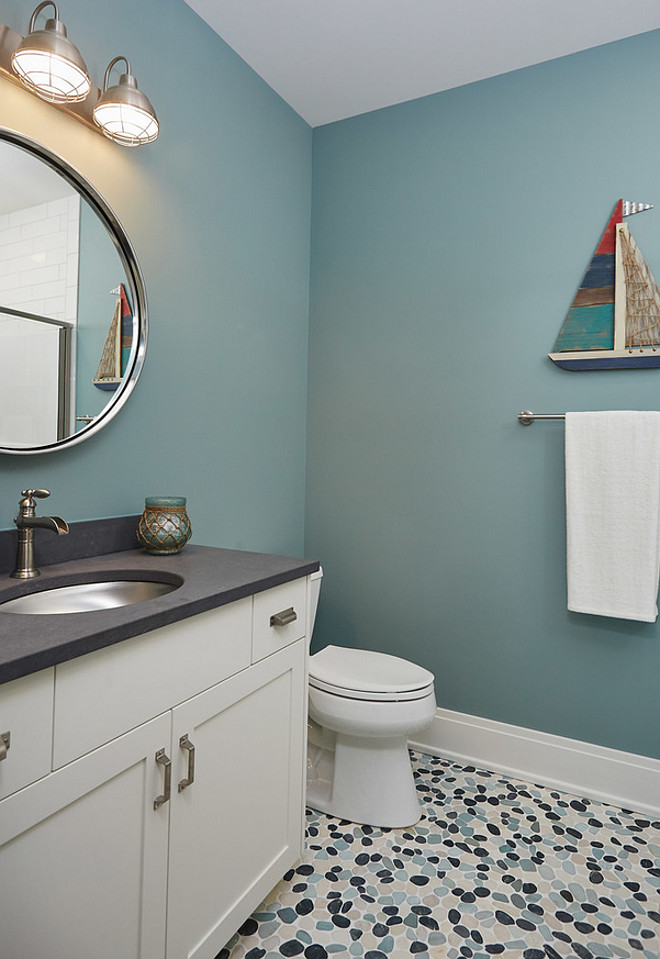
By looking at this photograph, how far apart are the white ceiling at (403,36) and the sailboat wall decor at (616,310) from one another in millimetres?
592

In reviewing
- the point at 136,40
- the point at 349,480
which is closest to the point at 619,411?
the point at 349,480

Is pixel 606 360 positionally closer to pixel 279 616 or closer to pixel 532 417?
pixel 532 417

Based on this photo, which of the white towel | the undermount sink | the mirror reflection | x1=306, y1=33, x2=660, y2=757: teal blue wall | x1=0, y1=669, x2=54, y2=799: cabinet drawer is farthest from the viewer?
x1=306, y1=33, x2=660, y2=757: teal blue wall

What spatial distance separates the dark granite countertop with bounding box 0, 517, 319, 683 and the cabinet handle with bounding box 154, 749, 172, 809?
9.8 inches

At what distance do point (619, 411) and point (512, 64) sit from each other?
135 cm

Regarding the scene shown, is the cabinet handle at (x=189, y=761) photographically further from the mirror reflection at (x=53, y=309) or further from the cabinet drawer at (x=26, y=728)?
the mirror reflection at (x=53, y=309)

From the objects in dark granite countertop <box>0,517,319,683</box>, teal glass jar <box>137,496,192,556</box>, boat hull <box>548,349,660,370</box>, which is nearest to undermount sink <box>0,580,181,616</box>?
dark granite countertop <box>0,517,319,683</box>

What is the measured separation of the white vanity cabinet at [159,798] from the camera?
0.88m

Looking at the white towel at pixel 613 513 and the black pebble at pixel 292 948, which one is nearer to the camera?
the black pebble at pixel 292 948

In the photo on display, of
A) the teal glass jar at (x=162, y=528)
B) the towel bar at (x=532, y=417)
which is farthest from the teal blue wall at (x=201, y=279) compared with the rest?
the towel bar at (x=532, y=417)

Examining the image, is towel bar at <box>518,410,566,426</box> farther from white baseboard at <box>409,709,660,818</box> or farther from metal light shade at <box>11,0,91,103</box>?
metal light shade at <box>11,0,91,103</box>

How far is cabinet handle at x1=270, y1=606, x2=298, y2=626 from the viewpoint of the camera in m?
1.40

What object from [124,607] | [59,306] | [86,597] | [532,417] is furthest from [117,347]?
[532,417]

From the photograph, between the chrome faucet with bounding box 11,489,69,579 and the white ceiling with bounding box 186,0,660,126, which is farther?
the white ceiling with bounding box 186,0,660,126
